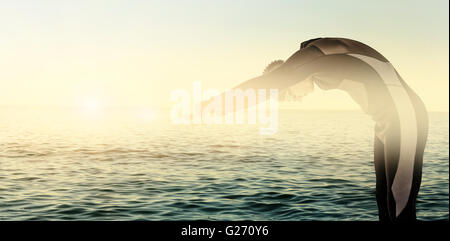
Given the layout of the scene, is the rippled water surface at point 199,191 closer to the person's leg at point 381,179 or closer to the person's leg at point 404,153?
the person's leg at point 381,179

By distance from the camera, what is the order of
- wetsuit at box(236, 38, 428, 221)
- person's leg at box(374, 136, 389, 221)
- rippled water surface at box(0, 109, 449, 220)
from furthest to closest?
rippled water surface at box(0, 109, 449, 220) < person's leg at box(374, 136, 389, 221) < wetsuit at box(236, 38, 428, 221)

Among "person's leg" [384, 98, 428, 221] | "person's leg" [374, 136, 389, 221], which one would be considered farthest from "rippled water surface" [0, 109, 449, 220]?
"person's leg" [384, 98, 428, 221]

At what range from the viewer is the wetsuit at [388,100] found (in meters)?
3.55

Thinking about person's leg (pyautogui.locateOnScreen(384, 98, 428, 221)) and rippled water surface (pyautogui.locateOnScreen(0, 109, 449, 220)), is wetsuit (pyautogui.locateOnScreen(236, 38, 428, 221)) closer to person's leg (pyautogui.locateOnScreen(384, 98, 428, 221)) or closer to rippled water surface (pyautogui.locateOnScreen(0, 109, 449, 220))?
person's leg (pyautogui.locateOnScreen(384, 98, 428, 221))

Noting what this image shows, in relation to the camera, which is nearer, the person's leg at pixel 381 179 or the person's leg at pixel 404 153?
the person's leg at pixel 404 153

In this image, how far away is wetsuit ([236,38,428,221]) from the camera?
11.6 feet

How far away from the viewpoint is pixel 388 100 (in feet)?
11.7

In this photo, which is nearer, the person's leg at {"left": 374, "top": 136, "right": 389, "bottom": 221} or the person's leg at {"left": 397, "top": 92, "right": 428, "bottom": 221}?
the person's leg at {"left": 397, "top": 92, "right": 428, "bottom": 221}

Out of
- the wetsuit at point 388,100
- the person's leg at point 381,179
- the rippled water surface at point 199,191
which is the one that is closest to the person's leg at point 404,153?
the wetsuit at point 388,100

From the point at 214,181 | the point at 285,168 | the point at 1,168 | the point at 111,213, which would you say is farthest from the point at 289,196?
the point at 1,168

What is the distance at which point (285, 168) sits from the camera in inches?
777

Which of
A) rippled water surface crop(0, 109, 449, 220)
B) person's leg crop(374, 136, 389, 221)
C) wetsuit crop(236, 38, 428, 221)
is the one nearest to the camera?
wetsuit crop(236, 38, 428, 221)

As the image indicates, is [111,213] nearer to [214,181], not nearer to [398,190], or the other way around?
[214,181]

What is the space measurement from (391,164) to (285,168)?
53.4 ft
